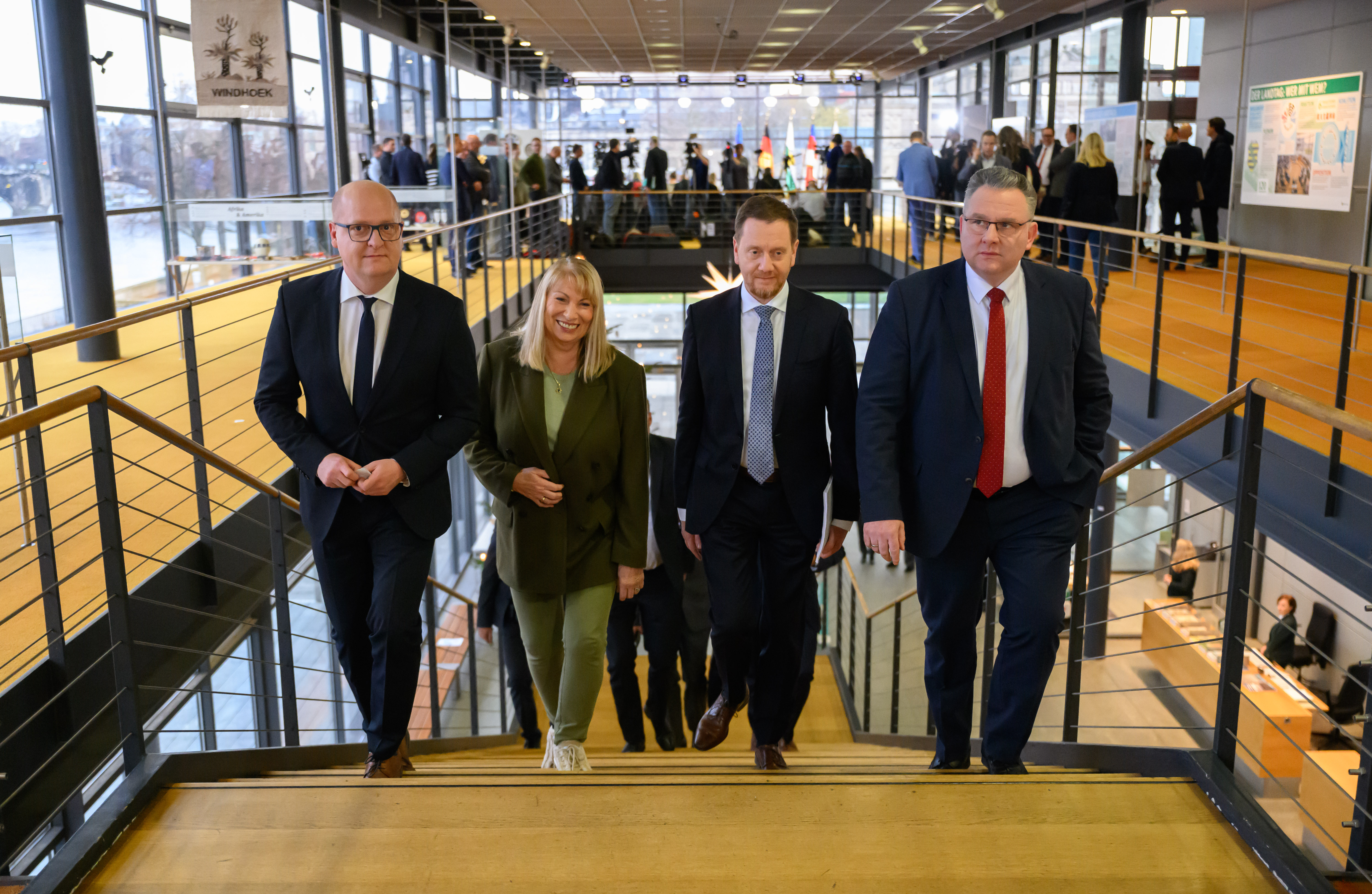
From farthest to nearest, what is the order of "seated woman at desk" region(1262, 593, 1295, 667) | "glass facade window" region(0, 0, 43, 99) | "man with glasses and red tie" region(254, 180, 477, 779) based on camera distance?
"seated woman at desk" region(1262, 593, 1295, 667) → "glass facade window" region(0, 0, 43, 99) → "man with glasses and red tie" region(254, 180, 477, 779)

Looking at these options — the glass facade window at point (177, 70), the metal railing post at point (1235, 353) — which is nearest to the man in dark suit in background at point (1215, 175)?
the metal railing post at point (1235, 353)

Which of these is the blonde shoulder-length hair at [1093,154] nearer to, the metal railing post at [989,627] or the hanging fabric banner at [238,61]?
the metal railing post at [989,627]

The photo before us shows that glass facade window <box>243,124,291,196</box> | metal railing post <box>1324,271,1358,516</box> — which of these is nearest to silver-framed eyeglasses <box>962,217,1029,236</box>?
metal railing post <box>1324,271,1358,516</box>

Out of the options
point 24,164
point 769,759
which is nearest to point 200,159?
point 24,164

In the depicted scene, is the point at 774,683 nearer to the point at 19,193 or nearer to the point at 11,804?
the point at 11,804

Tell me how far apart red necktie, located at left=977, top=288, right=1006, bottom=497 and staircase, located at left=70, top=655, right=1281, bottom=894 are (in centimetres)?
68

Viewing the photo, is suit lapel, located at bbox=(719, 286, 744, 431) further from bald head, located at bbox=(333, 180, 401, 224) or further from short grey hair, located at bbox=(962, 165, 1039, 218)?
bald head, located at bbox=(333, 180, 401, 224)

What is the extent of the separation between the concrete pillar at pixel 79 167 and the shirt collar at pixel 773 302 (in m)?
5.08

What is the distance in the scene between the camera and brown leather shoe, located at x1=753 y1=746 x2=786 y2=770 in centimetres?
298

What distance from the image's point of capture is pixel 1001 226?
2492 mm

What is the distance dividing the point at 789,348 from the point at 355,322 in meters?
1.04

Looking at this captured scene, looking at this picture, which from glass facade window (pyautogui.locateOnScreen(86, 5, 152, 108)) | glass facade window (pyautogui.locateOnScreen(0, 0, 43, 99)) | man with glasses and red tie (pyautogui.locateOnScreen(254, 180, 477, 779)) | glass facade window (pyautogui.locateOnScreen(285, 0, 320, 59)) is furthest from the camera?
glass facade window (pyautogui.locateOnScreen(285, 0, 320, 59))

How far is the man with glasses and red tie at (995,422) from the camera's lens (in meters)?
2.49

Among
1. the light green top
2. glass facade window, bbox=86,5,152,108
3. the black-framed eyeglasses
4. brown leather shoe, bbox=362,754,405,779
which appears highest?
glass facade window, bbox=86,5,152,108
